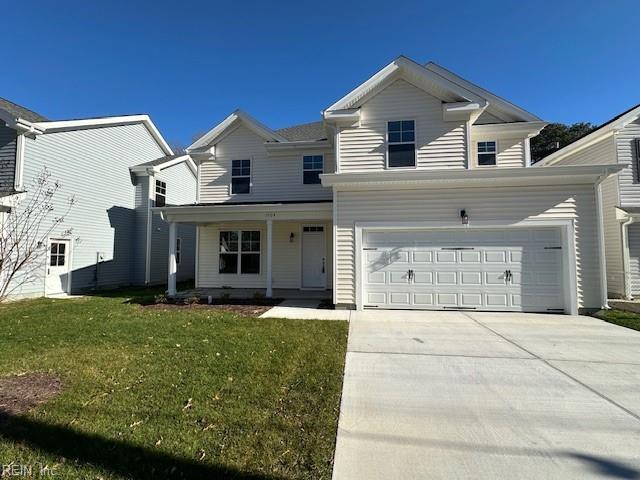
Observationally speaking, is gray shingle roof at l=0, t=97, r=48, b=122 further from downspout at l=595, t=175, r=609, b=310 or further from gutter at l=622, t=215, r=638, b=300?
gutter at l=622, t=215, r=638, b=300

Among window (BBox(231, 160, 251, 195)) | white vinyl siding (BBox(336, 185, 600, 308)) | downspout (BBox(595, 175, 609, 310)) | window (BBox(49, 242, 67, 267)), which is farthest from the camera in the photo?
window (BBox(231, 160, 251, 195))

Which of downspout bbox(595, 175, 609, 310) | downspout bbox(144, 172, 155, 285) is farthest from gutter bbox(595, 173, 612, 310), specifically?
downspout bbox(144, 172, 155, 285)

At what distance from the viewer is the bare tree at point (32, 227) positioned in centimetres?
1054

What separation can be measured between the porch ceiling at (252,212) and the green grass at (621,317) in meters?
7.52

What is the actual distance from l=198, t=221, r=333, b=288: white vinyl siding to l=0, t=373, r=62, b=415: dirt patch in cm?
897

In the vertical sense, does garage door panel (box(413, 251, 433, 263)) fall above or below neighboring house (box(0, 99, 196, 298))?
below

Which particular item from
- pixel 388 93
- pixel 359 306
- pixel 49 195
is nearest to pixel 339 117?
pixel 388 93

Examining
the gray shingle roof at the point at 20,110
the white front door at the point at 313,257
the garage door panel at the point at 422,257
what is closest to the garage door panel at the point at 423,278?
the garage door panel at the point at 422,257

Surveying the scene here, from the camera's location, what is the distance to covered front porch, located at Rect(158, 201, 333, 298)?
1199cm

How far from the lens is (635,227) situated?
1146 cm

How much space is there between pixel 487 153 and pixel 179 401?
12.3 m

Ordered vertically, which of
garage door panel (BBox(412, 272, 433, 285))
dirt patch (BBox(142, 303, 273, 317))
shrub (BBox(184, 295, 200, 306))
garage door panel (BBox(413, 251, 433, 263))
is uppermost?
garage door panel (BBox(413, 251, 433, 263))

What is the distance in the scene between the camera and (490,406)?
363 centimetres

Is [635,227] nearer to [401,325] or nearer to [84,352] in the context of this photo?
[401,325]
